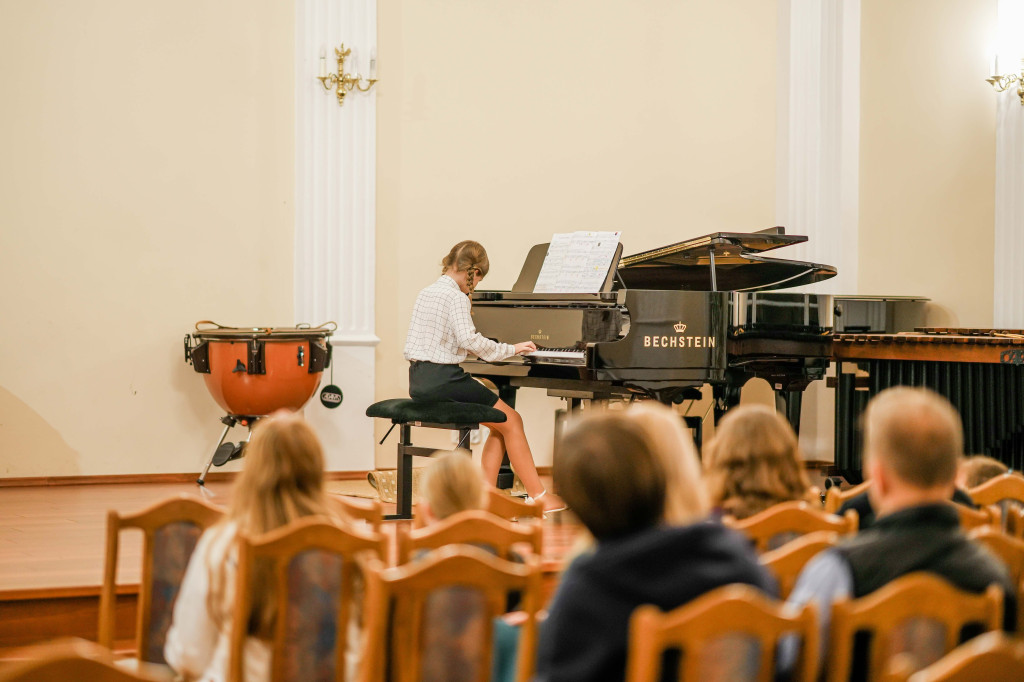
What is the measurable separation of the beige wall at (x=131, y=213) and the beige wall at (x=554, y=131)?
732mm

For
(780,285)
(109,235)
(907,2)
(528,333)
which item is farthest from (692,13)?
(109,235)

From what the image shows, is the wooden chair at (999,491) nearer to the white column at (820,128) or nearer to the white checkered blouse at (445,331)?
the white checkered blouse at (445,331)

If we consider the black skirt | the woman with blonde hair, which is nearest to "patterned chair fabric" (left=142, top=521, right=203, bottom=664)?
the woman with blonde hair

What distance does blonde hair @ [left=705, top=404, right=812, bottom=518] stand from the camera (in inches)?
94.3

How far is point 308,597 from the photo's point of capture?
2.00 m

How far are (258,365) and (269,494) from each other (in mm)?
3499

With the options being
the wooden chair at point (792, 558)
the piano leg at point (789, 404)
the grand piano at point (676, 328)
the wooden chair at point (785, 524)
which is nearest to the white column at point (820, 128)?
the grand piano at point (676, 328)

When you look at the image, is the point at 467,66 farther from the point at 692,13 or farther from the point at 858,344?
the point at 858,344

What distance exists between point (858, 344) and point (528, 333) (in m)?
1.80

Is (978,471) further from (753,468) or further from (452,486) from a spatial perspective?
(452,486)

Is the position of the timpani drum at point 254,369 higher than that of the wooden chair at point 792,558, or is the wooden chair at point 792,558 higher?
the timpani drum at point 254,369

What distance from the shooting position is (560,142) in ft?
22.7

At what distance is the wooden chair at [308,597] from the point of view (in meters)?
1.94

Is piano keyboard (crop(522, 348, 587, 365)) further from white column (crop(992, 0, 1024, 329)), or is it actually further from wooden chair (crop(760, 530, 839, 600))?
white column (crop(992, 0, 1024, 329))
